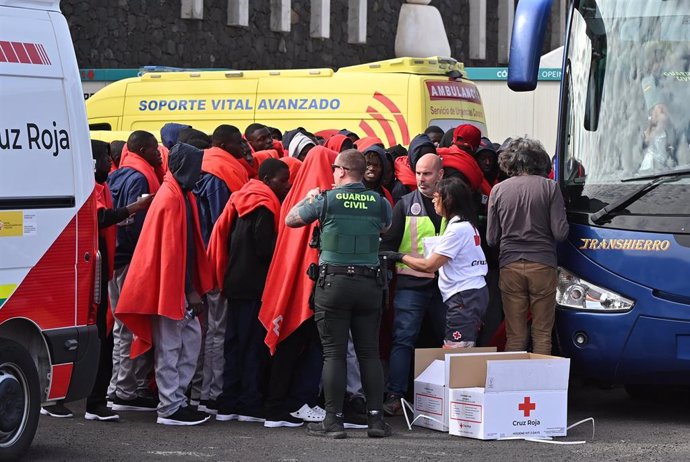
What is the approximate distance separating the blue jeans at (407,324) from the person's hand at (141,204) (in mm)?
1665

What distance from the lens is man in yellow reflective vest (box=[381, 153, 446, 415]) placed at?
30.9ft

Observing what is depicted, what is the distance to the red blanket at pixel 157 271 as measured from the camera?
8.91m

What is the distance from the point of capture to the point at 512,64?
934 cm

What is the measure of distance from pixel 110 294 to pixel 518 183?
2.67 m

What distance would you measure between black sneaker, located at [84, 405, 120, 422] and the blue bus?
111 inches

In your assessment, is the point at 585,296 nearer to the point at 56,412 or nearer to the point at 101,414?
the point at 101,414

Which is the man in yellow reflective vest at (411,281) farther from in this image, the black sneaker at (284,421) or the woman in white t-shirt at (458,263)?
the black sneaker at (284,421)

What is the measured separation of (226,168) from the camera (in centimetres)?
999

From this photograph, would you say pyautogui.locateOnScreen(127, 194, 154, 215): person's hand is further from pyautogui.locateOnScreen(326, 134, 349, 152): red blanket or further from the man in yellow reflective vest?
pyautogui.locateOnScreen(326, 134, 349, 152): red blanket

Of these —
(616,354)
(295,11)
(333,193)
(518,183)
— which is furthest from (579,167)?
(295,11)

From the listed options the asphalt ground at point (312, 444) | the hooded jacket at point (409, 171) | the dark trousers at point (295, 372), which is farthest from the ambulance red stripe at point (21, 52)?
the hooded jacket at point (409, 171)

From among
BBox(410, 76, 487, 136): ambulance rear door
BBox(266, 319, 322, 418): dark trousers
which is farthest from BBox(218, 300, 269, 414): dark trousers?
BBox(410, 76, 487, 136): ambulance rear door

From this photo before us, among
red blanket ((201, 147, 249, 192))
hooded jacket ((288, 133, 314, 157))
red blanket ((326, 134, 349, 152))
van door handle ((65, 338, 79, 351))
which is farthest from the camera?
hooded jacket ((288, 133, 314, 157))

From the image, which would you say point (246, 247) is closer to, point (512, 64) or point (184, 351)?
point (184, 351)
